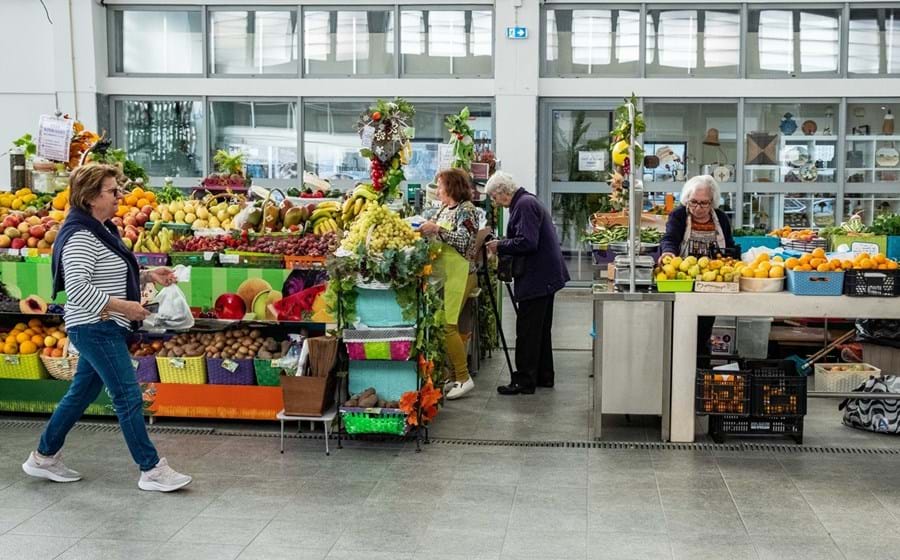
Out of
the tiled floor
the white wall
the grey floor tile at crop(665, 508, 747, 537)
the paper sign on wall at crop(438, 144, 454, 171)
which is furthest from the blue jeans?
the white wall

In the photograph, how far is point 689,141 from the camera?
43.6 ft

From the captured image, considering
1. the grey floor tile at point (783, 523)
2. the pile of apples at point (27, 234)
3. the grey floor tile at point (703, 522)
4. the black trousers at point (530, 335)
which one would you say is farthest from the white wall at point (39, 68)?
the grey floor tile at point (783, 523)

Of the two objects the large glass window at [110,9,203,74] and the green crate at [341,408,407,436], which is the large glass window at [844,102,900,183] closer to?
the large glass window at [110,9,203,74]

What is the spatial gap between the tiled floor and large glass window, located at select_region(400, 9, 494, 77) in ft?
26.6

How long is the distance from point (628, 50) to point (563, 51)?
2.81ft

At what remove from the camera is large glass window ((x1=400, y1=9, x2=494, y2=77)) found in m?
13.3

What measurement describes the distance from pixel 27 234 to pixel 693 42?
937 cm

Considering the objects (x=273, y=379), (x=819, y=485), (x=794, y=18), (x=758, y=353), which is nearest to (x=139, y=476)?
(x=273, y=379)

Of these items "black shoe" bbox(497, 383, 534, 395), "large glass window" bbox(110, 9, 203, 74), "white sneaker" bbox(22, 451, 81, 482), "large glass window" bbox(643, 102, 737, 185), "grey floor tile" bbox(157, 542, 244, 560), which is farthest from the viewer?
"large glass window" bbox(110, 9, 203, 74)

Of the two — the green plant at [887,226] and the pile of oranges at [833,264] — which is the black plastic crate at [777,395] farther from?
the green plant at [887,226]

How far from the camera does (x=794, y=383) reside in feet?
18.4

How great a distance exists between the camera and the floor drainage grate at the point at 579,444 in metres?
5.61

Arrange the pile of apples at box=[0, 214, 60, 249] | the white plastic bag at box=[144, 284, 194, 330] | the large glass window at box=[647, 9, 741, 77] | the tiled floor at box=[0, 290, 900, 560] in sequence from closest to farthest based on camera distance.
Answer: the tiled floor at box=[0, 290, 900, 560]
the white plastic bag at box=[144, 284, 194, 330]
the pile of apples at box=[0, 214, 60, 249]
the large glass window at box=[647, 9, 741, 77]

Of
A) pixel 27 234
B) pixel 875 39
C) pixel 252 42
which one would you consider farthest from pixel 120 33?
pixel 875 39
